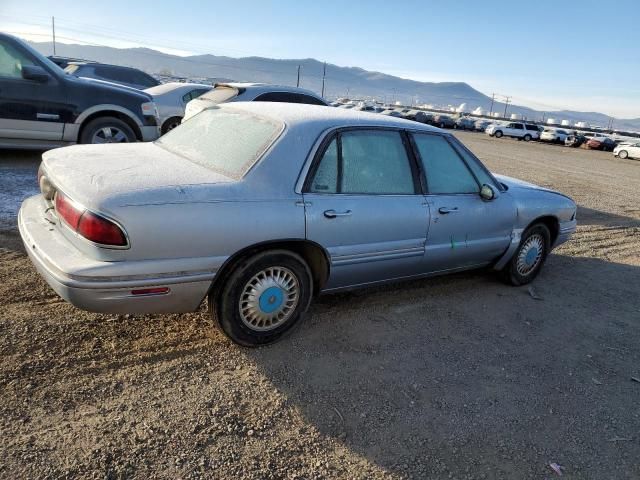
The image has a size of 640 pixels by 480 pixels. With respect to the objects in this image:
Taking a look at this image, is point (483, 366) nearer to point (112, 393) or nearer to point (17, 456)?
point (112, 393)

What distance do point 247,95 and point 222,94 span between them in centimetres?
56

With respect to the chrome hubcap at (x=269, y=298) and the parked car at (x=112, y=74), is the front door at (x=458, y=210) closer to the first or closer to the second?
the chrome hubcap at (x=269, y=298)

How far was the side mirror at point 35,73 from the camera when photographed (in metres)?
6.59

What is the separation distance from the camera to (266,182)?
3074 millimetres

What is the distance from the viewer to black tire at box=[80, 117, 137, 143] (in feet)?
23.7

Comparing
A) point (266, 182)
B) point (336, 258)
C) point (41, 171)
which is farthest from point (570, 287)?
point (41, 171)

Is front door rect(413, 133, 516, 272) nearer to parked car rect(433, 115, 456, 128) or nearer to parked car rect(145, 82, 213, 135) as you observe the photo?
parked car rect(145, 82, 213, 135)

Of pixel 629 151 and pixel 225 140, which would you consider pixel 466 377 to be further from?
pixel 629 151

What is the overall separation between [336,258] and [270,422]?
1208 millimetres

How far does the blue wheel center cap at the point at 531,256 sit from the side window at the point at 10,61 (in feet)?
22.2

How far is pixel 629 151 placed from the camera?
30594mm

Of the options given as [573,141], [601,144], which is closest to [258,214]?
[601,144]

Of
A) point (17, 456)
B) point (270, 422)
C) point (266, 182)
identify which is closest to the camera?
point (17, 456)

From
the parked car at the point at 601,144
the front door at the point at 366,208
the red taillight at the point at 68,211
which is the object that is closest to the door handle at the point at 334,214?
the front door at the point at 366,208
